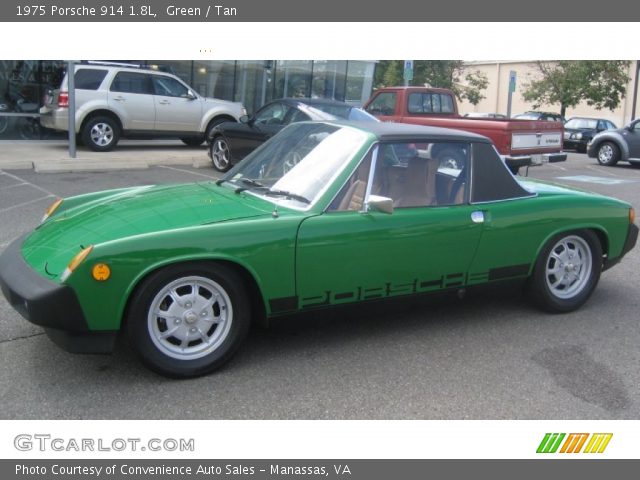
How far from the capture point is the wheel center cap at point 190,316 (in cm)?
359

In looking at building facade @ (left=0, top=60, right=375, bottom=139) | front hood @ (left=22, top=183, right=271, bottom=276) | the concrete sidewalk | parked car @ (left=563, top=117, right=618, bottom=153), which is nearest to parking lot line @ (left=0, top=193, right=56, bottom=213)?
the concrete sidewalk

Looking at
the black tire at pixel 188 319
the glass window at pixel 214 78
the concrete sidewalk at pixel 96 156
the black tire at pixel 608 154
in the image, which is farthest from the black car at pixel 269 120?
the black tire at pixel 608 154

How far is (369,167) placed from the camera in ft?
13.7

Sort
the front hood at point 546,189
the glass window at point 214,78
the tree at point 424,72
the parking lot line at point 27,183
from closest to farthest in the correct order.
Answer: the front hood at point 546,189, the parking lot line at point 27,183, the glass window at point 214,78, the tree at point 424,72

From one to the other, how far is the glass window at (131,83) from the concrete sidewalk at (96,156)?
53.3 inches

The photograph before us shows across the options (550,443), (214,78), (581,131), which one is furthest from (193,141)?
(581,131)

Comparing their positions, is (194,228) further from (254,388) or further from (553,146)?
(553,146)

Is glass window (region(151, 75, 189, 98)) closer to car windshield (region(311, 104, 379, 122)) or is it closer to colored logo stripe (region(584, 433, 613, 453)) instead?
car windshield (region(311, 104, 379, 122))

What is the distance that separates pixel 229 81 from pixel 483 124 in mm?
10136

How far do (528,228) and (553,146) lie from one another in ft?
27.4

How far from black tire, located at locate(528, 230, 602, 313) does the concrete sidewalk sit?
925 centimetres

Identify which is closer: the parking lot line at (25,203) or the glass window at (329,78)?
the parking lot line at (25,203)

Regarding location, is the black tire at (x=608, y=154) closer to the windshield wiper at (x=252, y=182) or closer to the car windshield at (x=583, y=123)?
the car windshield at (x=583, y=123)

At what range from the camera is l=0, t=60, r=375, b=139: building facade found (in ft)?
51.3
